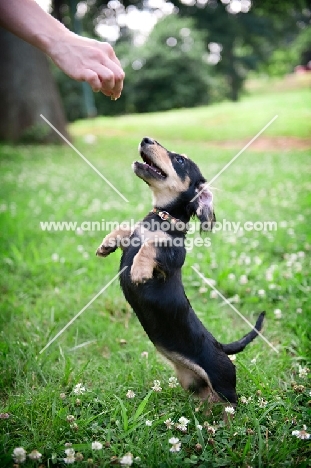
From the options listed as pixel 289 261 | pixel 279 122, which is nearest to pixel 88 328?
pixel 289 261

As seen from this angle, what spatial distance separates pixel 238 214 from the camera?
19.7 ft

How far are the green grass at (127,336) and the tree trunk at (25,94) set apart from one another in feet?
16.9

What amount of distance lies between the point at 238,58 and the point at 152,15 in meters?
10.8

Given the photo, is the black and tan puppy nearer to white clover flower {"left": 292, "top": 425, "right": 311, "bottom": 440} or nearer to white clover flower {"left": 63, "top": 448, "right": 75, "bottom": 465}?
white clover flower {"left": 292, "top": 425, "right": 311, "bottom": 440}

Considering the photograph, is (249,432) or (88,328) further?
(88,328)

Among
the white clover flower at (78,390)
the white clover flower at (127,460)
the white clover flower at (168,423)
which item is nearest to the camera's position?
the white clover flower at (127,460)

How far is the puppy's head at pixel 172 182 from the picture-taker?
2498 millimetres

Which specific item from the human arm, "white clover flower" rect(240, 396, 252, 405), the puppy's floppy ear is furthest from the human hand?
"white clover flower" rect(240, 396, 252, 405)

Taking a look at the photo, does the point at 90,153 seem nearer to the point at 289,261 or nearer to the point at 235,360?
the point at 289,261

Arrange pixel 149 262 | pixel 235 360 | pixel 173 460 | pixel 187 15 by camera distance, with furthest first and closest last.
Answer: pixel 187 15, pixel 235 360, pixel 149 262, pixel 173 460

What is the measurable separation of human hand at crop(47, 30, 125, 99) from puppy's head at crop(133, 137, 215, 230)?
0.59 meters

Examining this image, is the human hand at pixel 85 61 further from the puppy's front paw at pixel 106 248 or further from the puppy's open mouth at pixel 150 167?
the puppy's front paw at pixel 106 248

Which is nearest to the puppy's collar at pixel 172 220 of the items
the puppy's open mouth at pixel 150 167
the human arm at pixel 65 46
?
the puppy's open mouth at pixel 150 167

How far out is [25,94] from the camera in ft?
39.1
